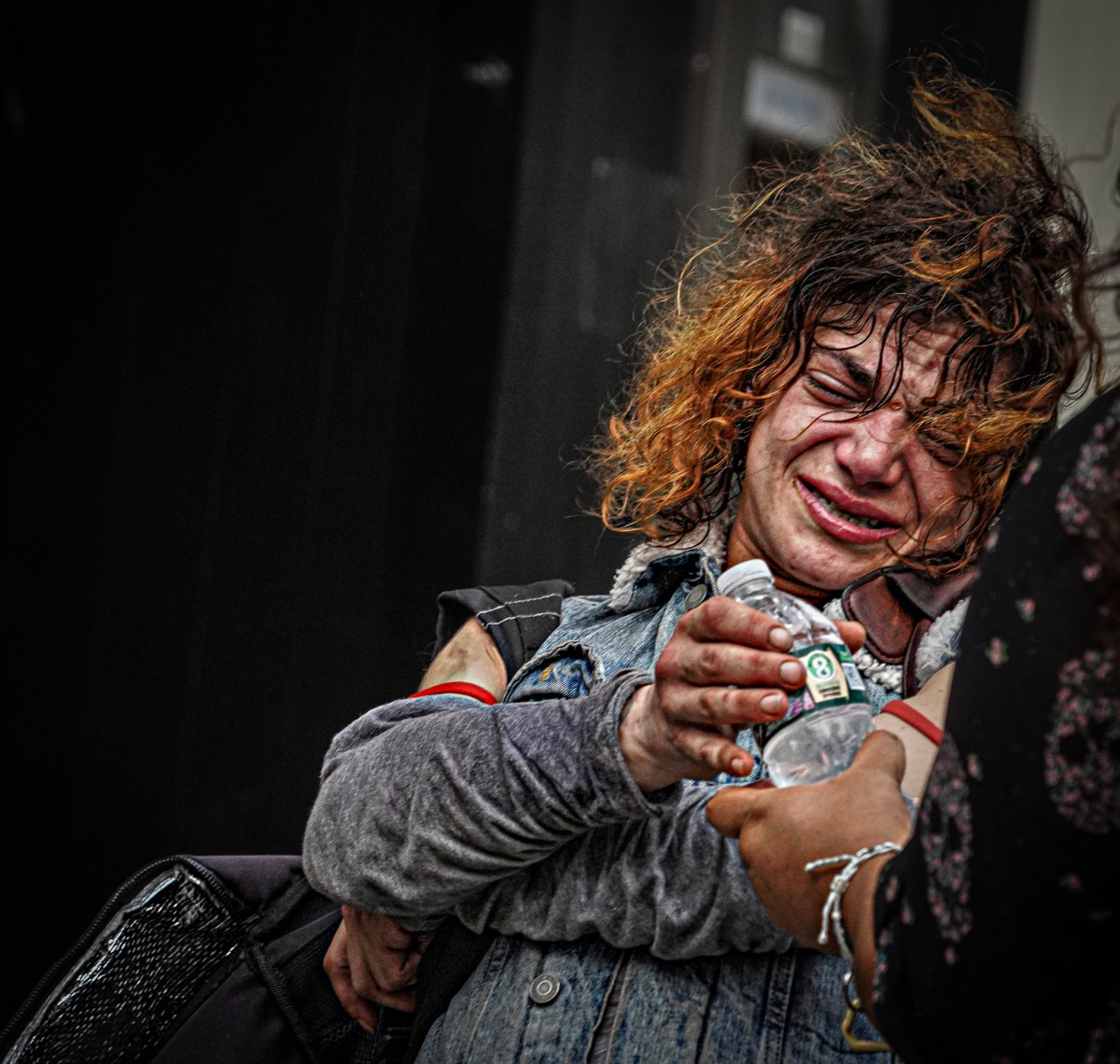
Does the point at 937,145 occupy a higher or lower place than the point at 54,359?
higher

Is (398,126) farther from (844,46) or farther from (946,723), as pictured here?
(946,723)

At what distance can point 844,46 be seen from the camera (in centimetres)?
332

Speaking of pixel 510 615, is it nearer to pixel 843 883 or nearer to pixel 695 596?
pixel 695 596

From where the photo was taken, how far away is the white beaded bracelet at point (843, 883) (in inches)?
41.3

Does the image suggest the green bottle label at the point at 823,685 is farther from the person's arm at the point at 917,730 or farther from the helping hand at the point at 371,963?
the helping hand at the point at 371,963

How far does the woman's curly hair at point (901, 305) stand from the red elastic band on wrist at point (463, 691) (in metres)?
0.44

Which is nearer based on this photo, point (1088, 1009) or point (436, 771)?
point (1088, 1009)

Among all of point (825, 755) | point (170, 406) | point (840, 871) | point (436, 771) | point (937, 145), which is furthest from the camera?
point (170, 406)

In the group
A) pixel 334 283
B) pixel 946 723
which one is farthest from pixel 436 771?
pixel 334 283

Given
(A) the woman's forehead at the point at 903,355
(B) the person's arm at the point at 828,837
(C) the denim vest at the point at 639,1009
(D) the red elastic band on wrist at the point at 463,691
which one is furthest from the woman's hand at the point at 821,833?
(A) the woman's forehead at the point at 903,355

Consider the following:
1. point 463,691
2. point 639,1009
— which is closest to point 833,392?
point 463,691

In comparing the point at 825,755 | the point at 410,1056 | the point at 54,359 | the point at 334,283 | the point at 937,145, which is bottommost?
the point at 410,1056

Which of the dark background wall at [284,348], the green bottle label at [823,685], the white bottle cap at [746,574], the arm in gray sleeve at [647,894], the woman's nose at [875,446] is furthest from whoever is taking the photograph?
the dark background wall at [284,348]

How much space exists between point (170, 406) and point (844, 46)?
6.33 ft
